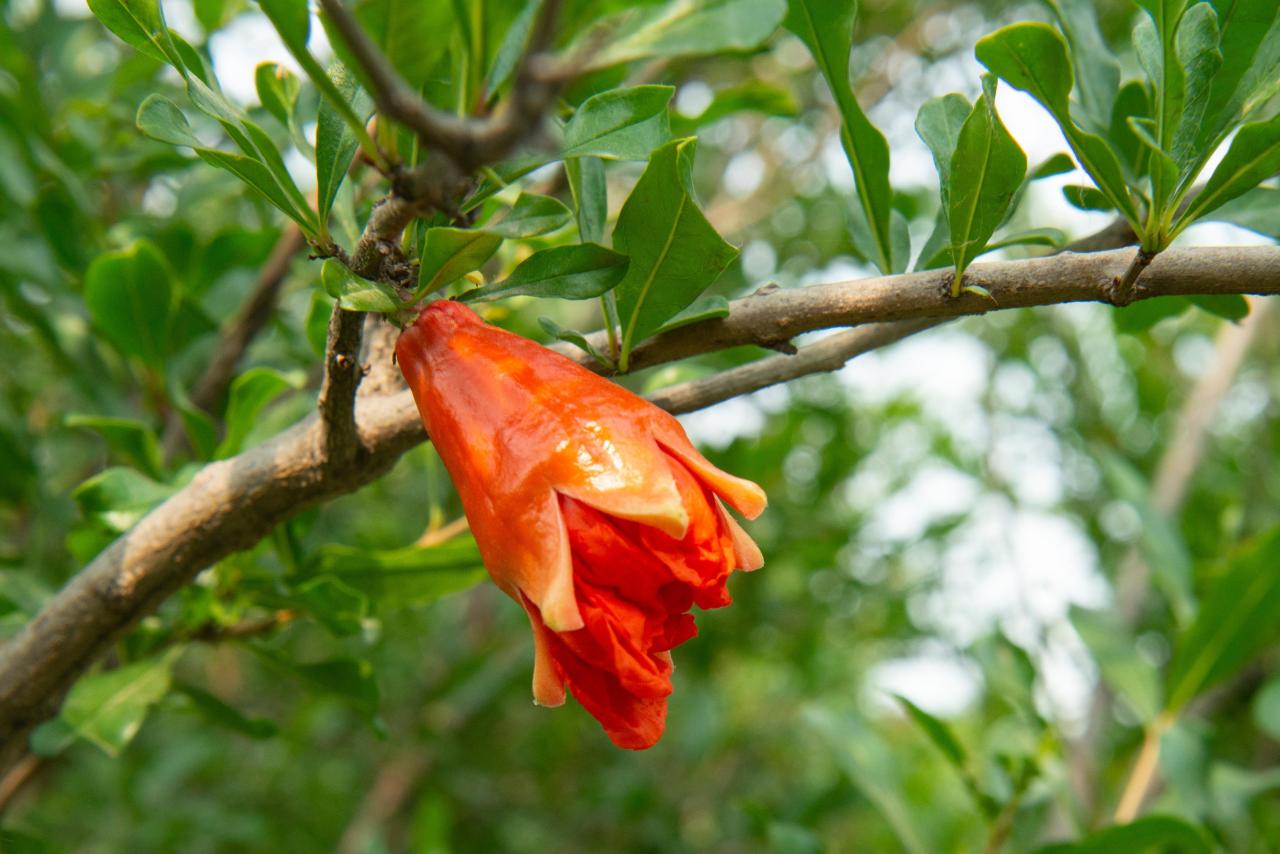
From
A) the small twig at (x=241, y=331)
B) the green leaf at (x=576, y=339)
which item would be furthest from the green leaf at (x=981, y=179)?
the small twig at (x=241, y=331)

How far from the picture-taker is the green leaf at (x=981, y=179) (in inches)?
26.2

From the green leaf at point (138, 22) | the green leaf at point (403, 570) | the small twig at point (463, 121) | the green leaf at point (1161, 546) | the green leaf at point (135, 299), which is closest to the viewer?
the small twig at point (463, 121)

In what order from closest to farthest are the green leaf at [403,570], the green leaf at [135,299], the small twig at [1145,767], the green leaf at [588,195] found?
the green leaf at [588,195] < the green leaf at [403,570] < the green leaf at [135,299] < the small twig at [1145,767]

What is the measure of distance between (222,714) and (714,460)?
0.78m

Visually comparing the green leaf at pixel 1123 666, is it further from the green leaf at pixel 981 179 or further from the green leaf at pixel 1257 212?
the green leaf at pixel 981 179

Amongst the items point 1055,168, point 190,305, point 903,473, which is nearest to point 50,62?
point 190,305

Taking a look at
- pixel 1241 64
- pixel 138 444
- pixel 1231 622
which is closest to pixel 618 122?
pixel 1241 64

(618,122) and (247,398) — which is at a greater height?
(618,122)

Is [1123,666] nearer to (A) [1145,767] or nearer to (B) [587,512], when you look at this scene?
(A) [1145,767]

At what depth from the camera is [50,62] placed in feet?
5.34

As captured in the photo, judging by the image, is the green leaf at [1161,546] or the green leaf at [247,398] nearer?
the green leaf at [247,398]

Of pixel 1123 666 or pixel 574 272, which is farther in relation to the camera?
pixel 1123 666

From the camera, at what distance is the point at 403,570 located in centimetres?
103

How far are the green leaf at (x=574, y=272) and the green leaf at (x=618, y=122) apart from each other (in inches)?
2.6
